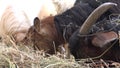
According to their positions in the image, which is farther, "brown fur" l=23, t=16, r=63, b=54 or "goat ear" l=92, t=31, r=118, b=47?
"brown fur" l=23, t=16, r=63, b=54

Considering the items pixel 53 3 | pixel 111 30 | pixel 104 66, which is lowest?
pixel 104 66

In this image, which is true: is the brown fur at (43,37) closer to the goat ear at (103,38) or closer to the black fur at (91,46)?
the black fur at (91,46)

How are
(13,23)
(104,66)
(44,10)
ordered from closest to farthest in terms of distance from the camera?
(104,66) → (13,23) → (44,10)

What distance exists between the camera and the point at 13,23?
6.59 m

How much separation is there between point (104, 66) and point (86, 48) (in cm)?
68

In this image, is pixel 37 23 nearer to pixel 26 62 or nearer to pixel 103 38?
pixel 103 38

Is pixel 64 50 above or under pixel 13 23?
under

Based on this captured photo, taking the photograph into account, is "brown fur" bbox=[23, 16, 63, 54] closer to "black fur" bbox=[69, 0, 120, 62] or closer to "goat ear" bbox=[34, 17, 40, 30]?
"goat ear" bbox=[34, 17, 40, 30]

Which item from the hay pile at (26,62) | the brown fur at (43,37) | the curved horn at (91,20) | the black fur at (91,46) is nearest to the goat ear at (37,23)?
the brown fur at (43,37)

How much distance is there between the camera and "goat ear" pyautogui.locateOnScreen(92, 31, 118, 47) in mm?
4604

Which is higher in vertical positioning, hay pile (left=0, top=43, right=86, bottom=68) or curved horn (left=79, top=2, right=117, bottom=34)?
curved horn (left=79, top=2, right=117, bottom=34)

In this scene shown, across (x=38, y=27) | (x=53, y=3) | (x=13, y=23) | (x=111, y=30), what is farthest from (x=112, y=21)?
(x=53, y=3)

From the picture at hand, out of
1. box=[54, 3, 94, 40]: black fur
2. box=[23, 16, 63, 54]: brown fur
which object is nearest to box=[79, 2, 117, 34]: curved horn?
box=[54, 3, 94, 40]: black fur

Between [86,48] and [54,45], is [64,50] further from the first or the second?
[86,48]
